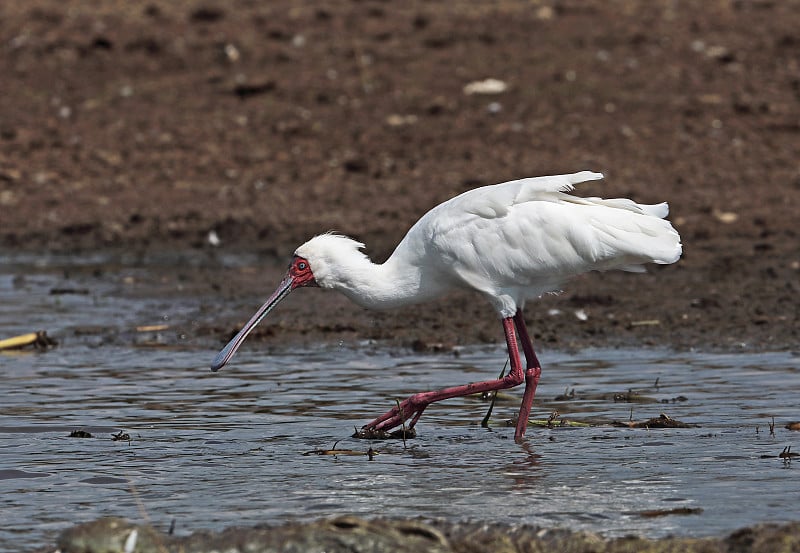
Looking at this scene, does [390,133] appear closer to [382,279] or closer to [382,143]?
[382,143]

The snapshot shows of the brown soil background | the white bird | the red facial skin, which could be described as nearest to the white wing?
the white bird

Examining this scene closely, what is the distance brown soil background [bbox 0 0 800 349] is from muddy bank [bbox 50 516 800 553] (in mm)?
5577

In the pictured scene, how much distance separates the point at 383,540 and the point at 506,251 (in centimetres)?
335

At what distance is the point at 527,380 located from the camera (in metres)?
8.82

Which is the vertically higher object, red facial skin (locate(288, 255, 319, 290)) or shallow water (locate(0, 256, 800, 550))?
red facial skin (locate(288, 255, 319, 290))

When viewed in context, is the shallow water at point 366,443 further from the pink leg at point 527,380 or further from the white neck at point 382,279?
the white neck at point 382,279

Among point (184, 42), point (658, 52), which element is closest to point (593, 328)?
point (658, 52)

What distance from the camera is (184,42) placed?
1925cm

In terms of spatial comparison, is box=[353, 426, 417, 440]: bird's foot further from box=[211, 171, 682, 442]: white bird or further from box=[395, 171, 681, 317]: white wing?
box=[395, 171, 681, 317]: white wing

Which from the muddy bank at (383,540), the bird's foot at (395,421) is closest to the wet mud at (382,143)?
the bird's foot at (395,421)

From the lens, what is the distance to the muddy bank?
563cm

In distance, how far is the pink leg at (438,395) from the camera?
331 inches

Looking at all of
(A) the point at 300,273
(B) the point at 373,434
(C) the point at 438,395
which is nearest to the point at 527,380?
(C) the point at 438,395

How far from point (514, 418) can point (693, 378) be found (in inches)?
55.6
